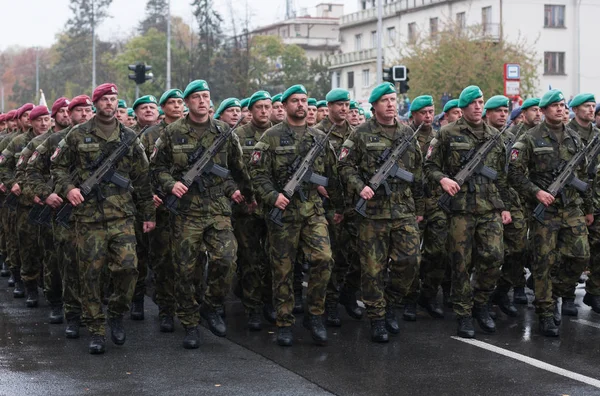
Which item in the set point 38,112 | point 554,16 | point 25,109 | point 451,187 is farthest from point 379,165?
point 554,16

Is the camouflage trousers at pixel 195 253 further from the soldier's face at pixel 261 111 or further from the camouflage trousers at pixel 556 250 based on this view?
the camouflage trousers at pixel 556 250

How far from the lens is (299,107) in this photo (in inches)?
355

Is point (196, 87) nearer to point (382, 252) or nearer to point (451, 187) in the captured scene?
point (382, 252)

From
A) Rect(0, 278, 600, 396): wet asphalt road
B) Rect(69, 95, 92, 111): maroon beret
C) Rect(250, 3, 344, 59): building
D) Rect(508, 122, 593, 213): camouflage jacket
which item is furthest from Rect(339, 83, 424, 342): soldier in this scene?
Rect(250, 3, 344, 59): building

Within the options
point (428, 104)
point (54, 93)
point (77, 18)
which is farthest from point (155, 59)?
point (428, 104)

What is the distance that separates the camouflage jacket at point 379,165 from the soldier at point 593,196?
1852 mm

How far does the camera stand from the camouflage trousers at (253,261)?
9805 millimetres

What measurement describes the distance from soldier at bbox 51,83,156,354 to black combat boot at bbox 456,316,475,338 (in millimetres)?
2930

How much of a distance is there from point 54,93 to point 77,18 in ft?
42.7

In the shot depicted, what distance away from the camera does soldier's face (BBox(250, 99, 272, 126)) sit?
33.8ft

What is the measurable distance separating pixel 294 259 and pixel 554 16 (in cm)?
5049

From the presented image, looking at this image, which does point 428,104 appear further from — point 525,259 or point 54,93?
point 54,93

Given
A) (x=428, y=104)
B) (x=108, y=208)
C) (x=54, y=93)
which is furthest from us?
(x=54, y=93)

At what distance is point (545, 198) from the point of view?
9078mm
